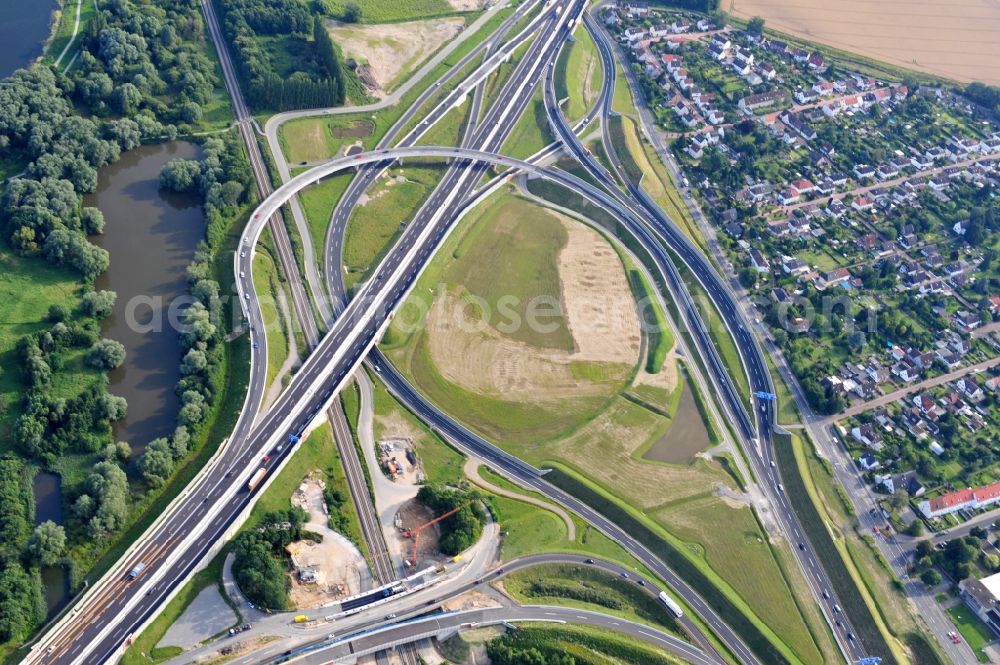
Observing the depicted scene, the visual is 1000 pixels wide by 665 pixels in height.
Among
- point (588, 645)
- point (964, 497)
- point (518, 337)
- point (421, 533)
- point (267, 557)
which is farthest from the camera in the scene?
point (518, 337)

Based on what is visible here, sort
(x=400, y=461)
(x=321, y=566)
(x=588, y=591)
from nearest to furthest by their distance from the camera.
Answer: (x=321, y=566) < (x=588, y=591) < (x=400, y=461)

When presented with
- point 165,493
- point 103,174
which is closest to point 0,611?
point 165,493

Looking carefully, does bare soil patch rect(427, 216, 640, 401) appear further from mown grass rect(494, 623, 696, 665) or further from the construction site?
mown grass rect(494, 623, 696, 665)

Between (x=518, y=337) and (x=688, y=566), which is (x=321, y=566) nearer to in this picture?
(x=688, y=566)

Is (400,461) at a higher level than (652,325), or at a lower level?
lower

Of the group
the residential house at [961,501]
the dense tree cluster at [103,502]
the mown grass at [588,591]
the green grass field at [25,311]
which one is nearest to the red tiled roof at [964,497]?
the residential house at [961,501]

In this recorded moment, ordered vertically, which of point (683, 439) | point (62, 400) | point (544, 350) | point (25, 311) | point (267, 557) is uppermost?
point (25, 311)

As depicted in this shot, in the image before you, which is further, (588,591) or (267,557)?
(588,591)

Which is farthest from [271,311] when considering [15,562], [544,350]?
[15,562]
